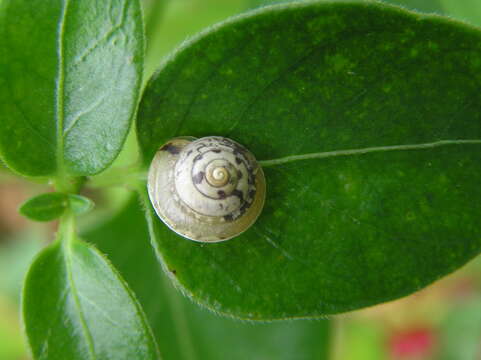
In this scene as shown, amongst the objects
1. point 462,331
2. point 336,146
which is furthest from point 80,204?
point 462,331

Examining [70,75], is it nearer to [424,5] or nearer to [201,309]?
[201,309]

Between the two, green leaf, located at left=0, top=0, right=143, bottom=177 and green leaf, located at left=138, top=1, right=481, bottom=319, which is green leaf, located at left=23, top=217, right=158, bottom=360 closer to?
green leaf, located at left=138, top=1, right=481, bottom=319

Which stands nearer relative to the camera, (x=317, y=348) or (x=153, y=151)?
(x=153, y=151)

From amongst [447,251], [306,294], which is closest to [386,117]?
[447,251]

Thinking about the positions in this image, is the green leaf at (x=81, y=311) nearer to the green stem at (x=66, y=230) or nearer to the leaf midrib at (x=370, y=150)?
the green stem at (x=66, y=230)

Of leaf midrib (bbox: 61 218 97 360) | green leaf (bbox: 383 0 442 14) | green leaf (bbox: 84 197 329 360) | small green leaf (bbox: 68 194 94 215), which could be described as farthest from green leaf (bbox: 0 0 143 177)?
green leaf (bbox: 383 0 442 14)

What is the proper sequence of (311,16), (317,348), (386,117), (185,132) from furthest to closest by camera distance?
(317,348) < (185,132) < (386,117) < (311,16)

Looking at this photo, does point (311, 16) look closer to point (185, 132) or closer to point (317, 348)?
point (185, 132)
